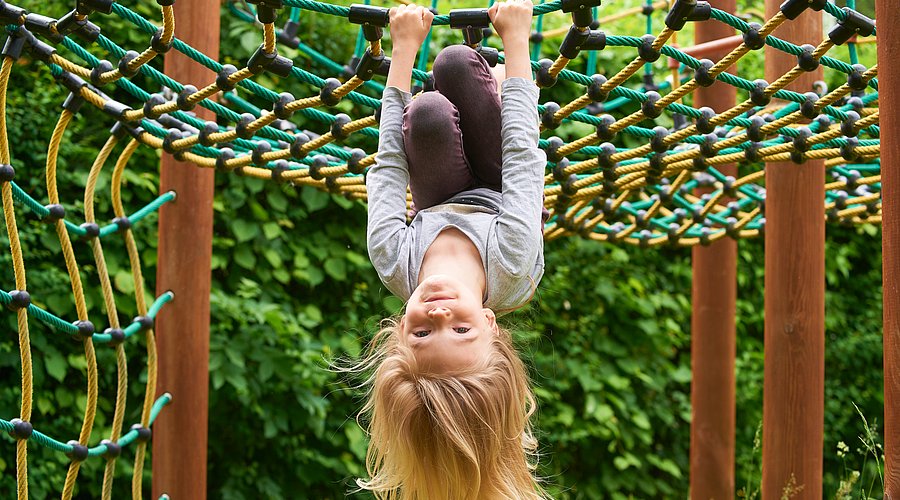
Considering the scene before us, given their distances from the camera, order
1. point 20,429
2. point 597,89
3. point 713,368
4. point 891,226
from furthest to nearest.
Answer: point 713,368, point 20,429, point 597,89, point 891,226

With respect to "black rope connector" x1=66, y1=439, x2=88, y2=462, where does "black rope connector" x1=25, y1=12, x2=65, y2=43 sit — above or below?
above

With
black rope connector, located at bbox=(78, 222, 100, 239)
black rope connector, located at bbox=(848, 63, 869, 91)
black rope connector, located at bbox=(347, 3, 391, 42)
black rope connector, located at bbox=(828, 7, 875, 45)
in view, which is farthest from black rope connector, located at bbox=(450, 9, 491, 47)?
black rope connector, located at bbox=(78, 222, 100, 239)

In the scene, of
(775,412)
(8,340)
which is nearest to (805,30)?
(775,412)

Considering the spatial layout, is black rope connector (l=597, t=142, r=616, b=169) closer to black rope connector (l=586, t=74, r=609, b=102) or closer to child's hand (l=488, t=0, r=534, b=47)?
black rope connector (l=586, t=74, r=609, b=102)

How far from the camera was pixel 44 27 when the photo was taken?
1988 millimetres

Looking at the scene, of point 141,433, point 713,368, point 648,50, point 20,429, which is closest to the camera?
point 648,50

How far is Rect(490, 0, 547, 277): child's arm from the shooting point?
1684 millimetres

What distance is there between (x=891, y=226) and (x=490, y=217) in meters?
0.61

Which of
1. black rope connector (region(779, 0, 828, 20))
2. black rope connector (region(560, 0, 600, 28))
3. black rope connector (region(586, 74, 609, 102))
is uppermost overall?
black rope connector (region(779, 0, 828, 20))

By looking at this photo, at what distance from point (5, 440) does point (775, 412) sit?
2.10m

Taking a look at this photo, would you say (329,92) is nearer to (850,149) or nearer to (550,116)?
(550,116)

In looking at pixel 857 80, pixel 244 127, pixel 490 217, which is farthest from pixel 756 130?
pixel 244 127

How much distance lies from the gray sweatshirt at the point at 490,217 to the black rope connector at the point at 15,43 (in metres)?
0.81

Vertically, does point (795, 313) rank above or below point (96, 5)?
below
